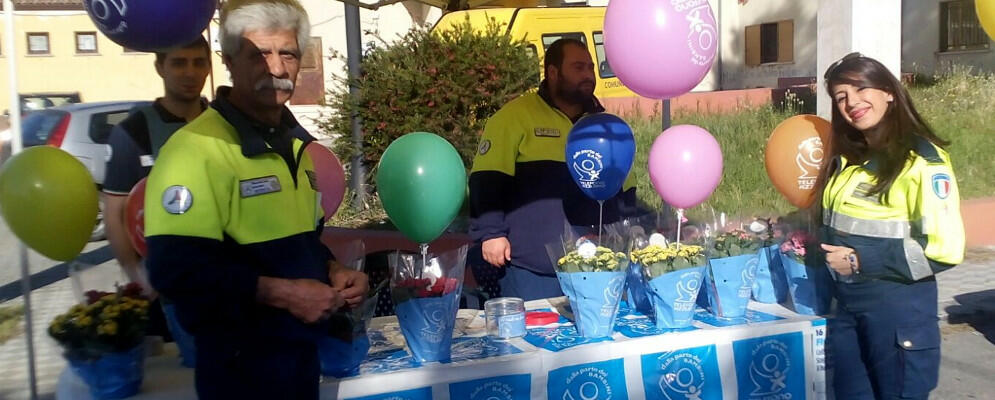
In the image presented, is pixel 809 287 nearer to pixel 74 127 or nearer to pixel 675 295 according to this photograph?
pixel 675 295

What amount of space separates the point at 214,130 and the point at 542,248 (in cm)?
185

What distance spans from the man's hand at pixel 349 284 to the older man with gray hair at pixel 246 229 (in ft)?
0.04

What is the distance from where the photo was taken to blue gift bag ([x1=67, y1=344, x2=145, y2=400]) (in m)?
2.30

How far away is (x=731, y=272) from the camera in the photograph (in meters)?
3.05

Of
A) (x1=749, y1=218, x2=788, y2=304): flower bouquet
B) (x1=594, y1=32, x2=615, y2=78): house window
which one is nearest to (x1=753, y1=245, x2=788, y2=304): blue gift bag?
(x1=749, y1=218, x2=788, y2=304): flower bouquet

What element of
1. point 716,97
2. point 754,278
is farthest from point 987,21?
point 716,97

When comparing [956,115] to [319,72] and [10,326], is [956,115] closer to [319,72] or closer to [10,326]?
[10,326]

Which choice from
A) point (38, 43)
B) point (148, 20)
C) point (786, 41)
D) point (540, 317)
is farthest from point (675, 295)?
point (38, 43)

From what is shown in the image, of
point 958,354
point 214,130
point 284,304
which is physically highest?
point 214,130

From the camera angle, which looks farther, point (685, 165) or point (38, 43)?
point (38, 43)

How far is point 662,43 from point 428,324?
1222 millimetres

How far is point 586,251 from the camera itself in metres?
2.87

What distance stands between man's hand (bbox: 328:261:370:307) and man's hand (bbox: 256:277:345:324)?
0.41ft

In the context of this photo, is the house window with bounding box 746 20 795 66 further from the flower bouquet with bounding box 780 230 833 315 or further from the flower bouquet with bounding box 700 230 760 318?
the flower bouquet with bounding box 700 230 760 318
